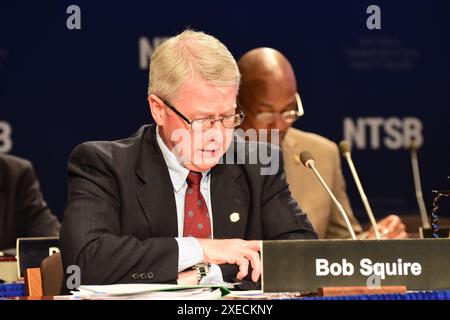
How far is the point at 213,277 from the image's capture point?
2.51 meters

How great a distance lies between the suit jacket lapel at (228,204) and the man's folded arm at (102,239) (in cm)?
31

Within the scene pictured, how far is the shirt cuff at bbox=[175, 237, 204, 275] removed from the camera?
7.92 feet

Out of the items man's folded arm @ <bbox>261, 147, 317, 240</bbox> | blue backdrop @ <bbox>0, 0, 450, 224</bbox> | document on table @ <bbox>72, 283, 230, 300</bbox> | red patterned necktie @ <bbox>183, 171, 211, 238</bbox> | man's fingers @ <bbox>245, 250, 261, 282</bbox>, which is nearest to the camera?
document on table @ <bbox>72, 283, 230, 300</bbox>

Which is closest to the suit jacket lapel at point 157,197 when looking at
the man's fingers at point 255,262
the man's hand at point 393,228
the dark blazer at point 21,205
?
the man's fingers at point 255,262

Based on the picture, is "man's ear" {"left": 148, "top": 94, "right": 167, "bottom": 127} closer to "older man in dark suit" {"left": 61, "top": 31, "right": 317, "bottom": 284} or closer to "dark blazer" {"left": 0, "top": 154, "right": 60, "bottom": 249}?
"older man in dark suit" {"left": 61, "top": 31, "right": 317, "bottom": 284}

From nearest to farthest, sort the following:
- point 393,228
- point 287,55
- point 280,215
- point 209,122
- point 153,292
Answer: point 153,292 < point 209,122 < point 280,215 < point 393,228 < point 287,55

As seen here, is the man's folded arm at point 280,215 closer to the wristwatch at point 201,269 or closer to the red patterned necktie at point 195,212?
the red patterned necktie at point 195,212

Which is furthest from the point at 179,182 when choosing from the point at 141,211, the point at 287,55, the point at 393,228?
the point at 287,55

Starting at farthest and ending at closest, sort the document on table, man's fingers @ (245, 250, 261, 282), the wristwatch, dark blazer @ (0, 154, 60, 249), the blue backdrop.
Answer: the blue backdrop → dark blazer @ (0, 154, 60, 249) → the wristwatch → man's fingers @ (245, 250, 261, 282) → the document on table

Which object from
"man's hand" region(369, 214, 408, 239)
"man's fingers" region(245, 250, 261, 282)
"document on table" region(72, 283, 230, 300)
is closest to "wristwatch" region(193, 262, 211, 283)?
"man's fingers" region(245, 250, 261, 282)

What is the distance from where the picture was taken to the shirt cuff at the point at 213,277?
2494mm

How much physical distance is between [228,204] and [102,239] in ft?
1.54

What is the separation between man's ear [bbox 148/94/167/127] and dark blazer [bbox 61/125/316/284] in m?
0.09

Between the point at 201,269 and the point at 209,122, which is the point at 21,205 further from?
the point at 201,269
